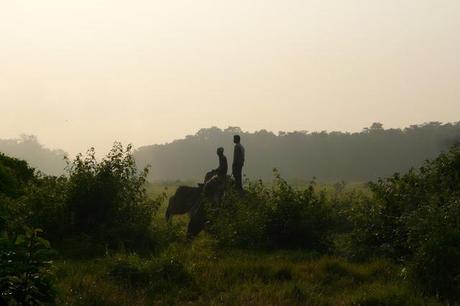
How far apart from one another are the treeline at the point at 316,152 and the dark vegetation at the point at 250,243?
86.3m

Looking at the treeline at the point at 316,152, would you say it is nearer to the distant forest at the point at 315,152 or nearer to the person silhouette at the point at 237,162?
the distant forest at the point at 315,152

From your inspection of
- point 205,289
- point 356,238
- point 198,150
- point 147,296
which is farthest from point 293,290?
point 198,150

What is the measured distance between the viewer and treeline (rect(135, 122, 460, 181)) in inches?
4451

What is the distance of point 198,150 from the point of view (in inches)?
6225

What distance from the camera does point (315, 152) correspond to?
133 m

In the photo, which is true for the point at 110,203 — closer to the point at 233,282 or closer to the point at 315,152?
the point at 233,282

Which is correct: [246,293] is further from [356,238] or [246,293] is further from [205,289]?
[356,238]

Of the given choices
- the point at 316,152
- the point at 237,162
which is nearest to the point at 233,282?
the point at 237,162

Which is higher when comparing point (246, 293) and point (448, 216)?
point (448, 216)

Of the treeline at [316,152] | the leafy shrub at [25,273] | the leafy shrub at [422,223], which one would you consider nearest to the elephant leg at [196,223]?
the leafy shrub at [422,223]

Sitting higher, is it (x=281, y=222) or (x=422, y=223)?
(x=422, y=223)

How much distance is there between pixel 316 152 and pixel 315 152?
10.7 inches

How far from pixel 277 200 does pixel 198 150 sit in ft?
474

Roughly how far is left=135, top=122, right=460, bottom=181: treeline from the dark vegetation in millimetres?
86255
